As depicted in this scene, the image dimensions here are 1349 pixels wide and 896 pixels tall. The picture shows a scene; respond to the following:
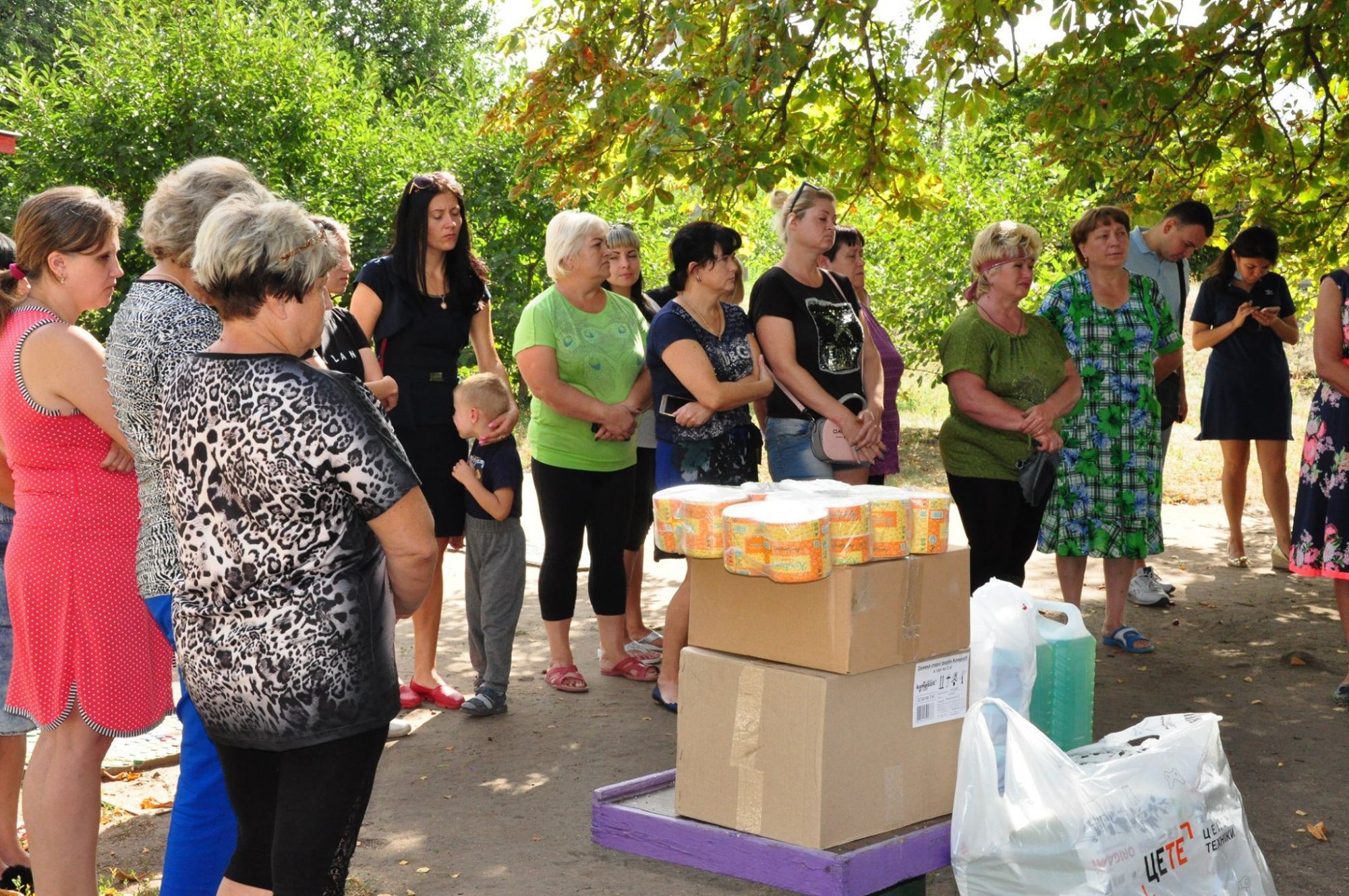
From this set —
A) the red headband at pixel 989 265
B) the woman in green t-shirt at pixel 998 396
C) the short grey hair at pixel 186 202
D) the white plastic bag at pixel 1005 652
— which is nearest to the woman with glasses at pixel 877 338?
the woman in green t-shirt at pixel 998 396

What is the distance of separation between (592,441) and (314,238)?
2861mm

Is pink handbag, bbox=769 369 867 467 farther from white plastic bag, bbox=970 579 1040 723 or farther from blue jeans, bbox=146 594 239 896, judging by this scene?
blue jeans, bbox=146 594 239 896

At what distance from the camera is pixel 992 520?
18.0ft

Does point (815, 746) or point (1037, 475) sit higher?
point (1037, 475)

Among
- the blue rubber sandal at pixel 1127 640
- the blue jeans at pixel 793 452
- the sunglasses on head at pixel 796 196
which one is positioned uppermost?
the sunglasses on head at pixel 796 196

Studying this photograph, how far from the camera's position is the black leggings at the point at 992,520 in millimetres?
5473

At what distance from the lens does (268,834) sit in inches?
101

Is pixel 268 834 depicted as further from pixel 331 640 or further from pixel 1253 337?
pixel 1253 337

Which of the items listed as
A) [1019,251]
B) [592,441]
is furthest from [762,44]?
[592,441]

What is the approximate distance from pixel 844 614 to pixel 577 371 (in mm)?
2899

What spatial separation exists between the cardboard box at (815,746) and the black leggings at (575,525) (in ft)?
8.41

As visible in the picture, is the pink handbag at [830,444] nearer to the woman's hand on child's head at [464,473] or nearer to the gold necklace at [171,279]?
the woman's hand on child's head at [464,473]

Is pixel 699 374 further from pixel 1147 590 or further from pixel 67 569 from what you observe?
pixel 1147 590

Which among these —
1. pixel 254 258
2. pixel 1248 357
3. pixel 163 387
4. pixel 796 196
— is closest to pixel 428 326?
pixel 796 196
